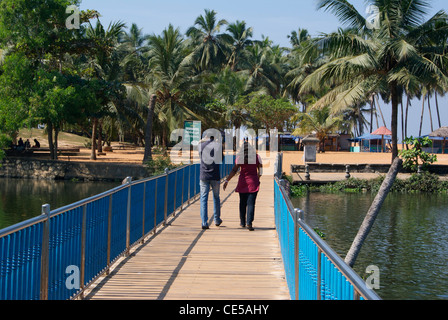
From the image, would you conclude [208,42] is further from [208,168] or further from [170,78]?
[208,168]

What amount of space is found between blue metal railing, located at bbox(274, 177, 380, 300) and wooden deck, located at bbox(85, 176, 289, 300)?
82 cm

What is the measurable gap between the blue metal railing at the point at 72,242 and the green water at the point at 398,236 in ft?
21.5

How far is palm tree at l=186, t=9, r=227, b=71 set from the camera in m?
74.6

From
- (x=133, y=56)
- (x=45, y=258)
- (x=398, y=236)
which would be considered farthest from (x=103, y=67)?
(x=45, y=258)

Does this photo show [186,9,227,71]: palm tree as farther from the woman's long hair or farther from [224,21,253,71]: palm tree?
the woman's long hair

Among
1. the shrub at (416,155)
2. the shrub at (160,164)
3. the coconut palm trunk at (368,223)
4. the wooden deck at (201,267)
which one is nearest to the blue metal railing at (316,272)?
the wooden deck at (201,267)

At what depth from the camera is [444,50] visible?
32.5 m

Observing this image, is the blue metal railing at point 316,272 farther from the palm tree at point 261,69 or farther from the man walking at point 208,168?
the palm tree at point 261,69

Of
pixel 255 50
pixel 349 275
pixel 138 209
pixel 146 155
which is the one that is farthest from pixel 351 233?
pixel 255 50

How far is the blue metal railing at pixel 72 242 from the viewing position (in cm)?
479

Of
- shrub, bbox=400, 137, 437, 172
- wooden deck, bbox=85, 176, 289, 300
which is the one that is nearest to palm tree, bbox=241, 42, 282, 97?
shrub, bbox=400, 137, 437, 172

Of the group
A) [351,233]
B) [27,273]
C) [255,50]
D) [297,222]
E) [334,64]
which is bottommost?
[351,233]

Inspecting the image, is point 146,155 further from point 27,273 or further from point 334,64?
point 27,273

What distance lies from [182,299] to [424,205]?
25.6 meters
